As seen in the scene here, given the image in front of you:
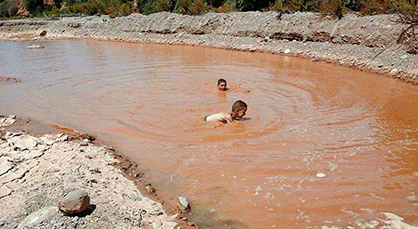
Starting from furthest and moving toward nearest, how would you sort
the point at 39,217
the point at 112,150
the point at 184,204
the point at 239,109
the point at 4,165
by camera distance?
the point at 239,109 → the point at 112,150 → the point at 4,165 → the point at 184,204 → the point at 39,217

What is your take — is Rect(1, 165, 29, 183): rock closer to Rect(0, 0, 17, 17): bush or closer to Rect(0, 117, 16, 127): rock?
Rect(0, 117, 16, 127): rock

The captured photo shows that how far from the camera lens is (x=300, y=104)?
10477mm

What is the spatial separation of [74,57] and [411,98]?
15.7 meters

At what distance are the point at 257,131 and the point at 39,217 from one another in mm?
4856

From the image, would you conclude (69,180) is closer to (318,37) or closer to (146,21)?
(318,37)

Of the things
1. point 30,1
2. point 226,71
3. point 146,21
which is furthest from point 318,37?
point 30,1

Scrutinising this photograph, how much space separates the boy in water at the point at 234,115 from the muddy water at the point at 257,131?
0.25 metres

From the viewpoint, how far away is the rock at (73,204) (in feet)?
15.8

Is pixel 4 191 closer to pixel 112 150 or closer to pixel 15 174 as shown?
pixel 15 174

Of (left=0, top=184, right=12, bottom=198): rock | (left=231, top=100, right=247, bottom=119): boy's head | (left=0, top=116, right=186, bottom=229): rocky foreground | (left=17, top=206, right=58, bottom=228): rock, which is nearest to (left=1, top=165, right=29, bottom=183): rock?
(left=0, top=116, right=186, bottom=229): rocky foreground

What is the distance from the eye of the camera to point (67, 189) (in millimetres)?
5582

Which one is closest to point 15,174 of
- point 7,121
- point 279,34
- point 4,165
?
point 4,165

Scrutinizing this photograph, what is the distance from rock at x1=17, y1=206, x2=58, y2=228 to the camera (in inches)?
184

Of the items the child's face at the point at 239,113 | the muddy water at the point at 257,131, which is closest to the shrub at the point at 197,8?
the muddy water at the point at 257,131
